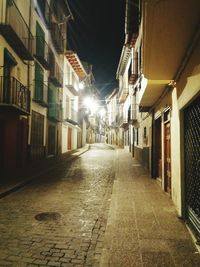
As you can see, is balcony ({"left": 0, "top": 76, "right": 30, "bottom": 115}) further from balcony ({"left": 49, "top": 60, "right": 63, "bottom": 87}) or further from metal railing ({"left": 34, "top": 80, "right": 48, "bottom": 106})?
balcony ({"left": 49, "top": 60, "right": 63, "bottom": 87})

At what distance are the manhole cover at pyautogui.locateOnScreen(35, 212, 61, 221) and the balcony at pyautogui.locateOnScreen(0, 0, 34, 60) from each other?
799cm

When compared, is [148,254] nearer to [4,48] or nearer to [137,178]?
[137,178]

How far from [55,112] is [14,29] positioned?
9330 millimetres

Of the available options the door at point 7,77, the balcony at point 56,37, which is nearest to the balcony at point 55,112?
the balcony at point 56,37

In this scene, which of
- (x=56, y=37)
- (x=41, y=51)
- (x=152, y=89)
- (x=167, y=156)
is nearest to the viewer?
(x=152, y=89)

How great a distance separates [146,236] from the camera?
179 inches

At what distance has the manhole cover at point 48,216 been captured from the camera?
5682 millimetres

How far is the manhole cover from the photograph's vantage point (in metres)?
5.68

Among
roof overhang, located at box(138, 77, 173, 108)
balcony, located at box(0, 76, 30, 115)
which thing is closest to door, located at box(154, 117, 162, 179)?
roof overhang, located at box(138, 77, 173, 108)

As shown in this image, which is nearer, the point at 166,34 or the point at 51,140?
the point at 166,34

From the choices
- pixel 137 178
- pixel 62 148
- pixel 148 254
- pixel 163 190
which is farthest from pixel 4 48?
pixel 62 148

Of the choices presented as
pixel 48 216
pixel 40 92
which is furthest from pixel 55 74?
pixel 48 216

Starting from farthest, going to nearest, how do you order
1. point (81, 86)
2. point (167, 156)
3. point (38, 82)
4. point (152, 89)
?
point (81, 86) → point (38, 82) → point (167, 156) → point (152, 89)

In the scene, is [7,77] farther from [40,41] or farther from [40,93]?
[40,41]
